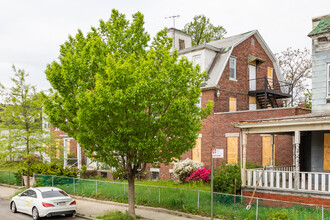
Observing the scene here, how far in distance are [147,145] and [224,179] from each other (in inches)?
215

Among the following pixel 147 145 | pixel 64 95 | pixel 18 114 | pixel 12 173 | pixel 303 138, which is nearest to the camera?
pixel 147 145

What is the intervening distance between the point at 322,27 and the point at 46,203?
15788 millimetres

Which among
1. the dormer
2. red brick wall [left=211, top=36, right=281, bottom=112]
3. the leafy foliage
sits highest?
the dormer

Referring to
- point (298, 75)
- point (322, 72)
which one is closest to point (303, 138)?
point (322, 72)

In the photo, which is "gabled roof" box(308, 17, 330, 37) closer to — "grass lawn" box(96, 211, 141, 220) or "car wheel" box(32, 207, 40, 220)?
"grass lawn" box(96, 211, 141, 220)

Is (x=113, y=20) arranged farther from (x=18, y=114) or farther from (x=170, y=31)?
(x=170, y=31)

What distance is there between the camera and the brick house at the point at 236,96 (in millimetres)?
22406

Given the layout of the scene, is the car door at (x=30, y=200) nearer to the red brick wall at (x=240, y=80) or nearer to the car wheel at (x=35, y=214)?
the car wheel at (x=35, y=214)

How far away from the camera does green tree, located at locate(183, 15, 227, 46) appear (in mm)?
45188

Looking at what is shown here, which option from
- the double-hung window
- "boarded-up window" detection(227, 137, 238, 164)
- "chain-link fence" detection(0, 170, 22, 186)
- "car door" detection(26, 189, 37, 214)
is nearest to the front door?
the double-hung window

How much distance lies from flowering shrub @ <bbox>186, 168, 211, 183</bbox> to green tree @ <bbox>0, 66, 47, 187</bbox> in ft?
31.0

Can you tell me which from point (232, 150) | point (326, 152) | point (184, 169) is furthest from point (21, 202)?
point (326, 152)

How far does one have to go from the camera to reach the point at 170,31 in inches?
1271

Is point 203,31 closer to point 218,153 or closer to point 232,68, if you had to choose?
point 232,68
